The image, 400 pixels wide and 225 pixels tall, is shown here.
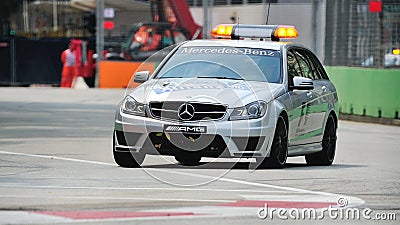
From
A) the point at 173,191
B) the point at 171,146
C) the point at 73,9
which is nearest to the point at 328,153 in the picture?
the point at 171,146

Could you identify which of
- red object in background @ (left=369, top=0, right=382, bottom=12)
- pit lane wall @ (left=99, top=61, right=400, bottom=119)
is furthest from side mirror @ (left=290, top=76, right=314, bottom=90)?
red object in background @ (left=369, top=0, right=382, bottom=12)

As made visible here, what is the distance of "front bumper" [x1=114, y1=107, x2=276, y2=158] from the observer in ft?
39.8

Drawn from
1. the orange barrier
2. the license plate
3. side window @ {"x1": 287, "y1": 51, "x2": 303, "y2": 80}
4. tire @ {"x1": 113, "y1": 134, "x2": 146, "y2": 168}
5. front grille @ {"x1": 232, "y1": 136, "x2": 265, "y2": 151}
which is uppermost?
side window @ {"x1": 287, "y1": 51, "x2": 303, "y2": 80}

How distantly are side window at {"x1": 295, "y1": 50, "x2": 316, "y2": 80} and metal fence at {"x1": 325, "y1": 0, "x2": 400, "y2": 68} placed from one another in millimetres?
10972

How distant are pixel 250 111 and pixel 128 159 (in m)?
1.46

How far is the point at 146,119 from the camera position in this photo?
12.3m

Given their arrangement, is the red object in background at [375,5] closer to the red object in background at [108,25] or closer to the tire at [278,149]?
the red object in background at [108,25]

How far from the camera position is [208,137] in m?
12.1

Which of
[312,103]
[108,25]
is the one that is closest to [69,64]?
[108,25]

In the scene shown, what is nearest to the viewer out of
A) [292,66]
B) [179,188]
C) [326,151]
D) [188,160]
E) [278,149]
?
[179,188]

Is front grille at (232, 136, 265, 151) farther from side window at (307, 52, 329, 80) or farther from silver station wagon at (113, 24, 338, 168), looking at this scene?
side window at (307, 52, 329, 80)

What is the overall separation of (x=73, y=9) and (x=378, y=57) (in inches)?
738

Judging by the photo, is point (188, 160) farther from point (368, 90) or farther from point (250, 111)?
point (368, 90)

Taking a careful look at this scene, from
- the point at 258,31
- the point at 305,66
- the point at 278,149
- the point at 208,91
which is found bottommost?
the point at 278,149
